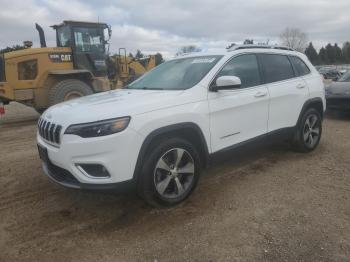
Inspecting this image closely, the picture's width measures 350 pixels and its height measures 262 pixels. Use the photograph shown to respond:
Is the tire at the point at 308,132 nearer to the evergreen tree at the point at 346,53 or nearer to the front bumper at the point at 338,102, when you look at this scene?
the front bumper at the point at 338,102

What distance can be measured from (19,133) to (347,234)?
25.7 ft

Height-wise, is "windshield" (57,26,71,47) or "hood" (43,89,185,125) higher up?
"windshield" (57,26,71,47)

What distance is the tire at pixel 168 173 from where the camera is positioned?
3.80m

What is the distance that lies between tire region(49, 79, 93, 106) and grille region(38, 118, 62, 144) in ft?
21.1

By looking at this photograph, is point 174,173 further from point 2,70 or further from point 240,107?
point 2,70

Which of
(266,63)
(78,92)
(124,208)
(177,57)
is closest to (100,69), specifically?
(78,92)

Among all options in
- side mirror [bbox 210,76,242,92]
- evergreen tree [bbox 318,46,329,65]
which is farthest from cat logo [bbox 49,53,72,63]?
evergreen tree [bbox 318,46,329,65]

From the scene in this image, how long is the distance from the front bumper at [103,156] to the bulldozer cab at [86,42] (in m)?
8.17

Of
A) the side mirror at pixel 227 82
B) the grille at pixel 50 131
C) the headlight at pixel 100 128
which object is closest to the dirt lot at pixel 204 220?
the grille at pixel 50 131

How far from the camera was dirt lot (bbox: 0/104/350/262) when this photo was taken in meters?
3.28

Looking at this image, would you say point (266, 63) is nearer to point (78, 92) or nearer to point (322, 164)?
point (322, 164)

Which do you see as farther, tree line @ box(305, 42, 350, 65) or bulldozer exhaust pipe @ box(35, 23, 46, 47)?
tree line @ box(305, 42, 350, 65)

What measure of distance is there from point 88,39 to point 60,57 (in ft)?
3.60

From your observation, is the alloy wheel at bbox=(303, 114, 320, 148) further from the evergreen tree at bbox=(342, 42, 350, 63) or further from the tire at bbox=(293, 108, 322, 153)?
the evergreen tree at bbox=(342, 42, 350, 63)
